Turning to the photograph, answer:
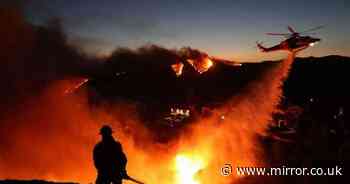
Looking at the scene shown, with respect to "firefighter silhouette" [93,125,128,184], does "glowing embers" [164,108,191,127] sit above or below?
above

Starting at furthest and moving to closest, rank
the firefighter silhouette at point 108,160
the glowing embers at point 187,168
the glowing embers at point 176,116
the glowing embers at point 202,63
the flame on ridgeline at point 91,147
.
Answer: the glowing embers at point 176,116
the flame on ridgeline at point 91,147
the glowing embers at point 187,168
the glowing embers at point 202,63
the firefighter silhouette at point 108,160

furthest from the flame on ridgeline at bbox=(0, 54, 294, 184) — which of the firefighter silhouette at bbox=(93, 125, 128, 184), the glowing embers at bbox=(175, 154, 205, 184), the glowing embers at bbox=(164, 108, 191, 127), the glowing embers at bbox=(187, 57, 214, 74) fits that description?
the firefighter silhouette at bbox=(93, 125, 128, 184)

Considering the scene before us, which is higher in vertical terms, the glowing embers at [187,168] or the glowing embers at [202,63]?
the glowing embers at [202,63]

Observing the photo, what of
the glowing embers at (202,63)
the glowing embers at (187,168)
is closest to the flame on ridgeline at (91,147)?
the glowing embers at (187,168)

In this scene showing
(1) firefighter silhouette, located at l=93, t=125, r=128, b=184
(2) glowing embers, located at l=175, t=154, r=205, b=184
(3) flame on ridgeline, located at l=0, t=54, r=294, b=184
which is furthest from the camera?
(3) flame on ridgeline, located at l=0, t=54, r=294, b=184

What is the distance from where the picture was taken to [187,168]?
18.3 metres

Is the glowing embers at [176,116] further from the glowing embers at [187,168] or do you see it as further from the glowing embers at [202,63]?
the glowing embers at [202,63]

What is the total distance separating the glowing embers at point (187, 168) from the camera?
17317 mm

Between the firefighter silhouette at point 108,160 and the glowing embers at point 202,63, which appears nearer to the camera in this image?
the firefighter silhouette at point 108,160

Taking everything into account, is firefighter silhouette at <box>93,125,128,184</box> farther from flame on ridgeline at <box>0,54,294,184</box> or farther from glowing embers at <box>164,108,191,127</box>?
glowing embers at <box>164,108,191,127</box>

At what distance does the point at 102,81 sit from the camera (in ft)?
80.6

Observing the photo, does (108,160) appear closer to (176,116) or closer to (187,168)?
(187,168)

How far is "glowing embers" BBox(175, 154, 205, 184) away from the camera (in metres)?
17.3

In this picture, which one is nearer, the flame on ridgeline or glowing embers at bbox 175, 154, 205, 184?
glowing embers at bbox 175, 154, 205, 184
